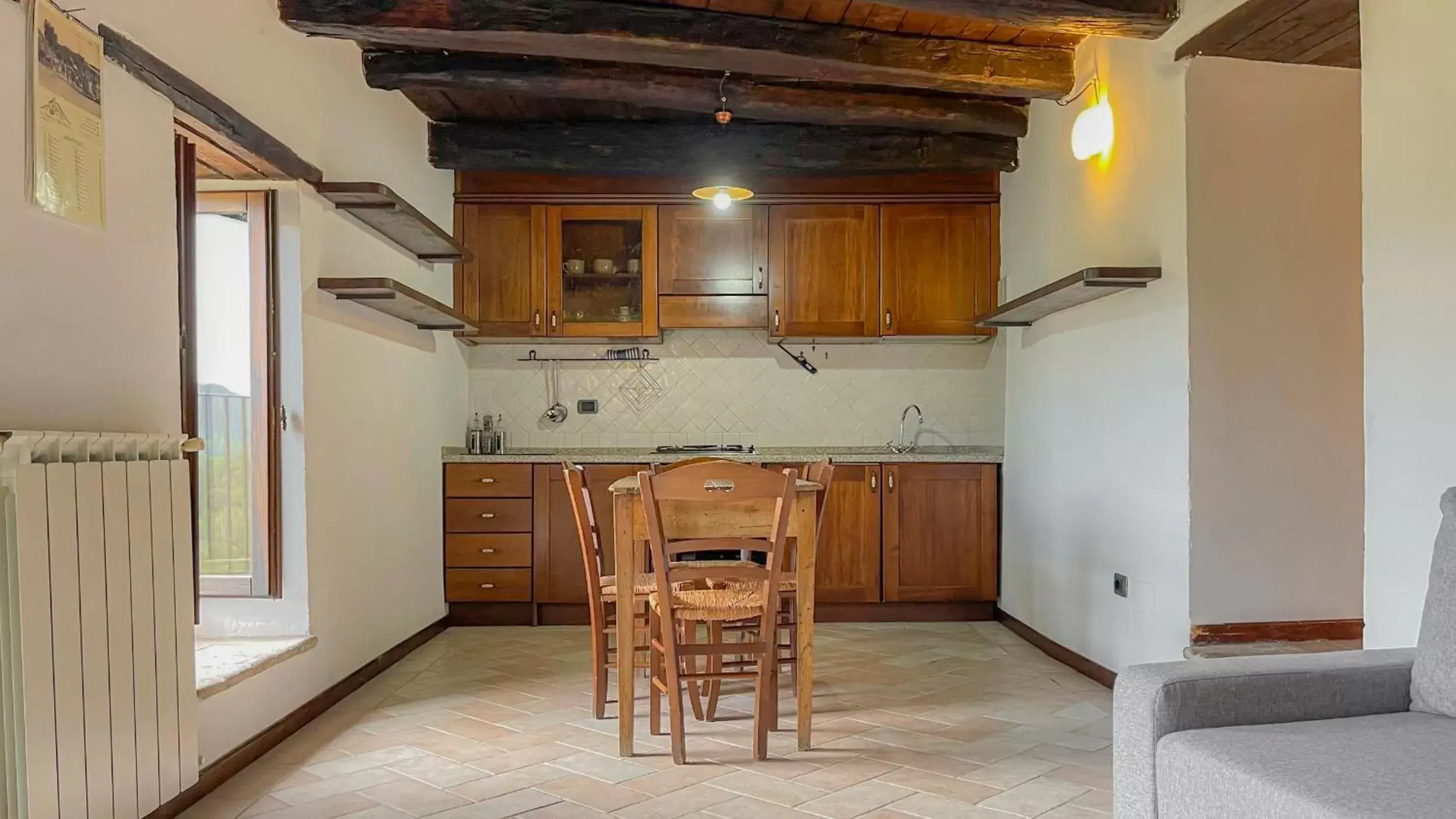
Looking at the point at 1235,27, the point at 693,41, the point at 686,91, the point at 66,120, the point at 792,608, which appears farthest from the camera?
the point at 686,91

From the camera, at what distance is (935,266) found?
5.26 m

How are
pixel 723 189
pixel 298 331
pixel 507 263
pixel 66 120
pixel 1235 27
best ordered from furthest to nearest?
1. pixel 507 263
2. pixel 723 189
3. pixel 298 331
4. pixel 1235 27
5. pixel 66 120

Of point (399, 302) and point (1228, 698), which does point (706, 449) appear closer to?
point (399, 302)

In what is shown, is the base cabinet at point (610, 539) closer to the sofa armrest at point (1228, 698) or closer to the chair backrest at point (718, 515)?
the chair backrest at point (718, 515)

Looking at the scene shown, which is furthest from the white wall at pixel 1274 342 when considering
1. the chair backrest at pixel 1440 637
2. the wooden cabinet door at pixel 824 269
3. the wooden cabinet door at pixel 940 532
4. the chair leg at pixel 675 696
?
the wooden cabinet door at pixel 824 269

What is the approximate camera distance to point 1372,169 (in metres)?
2.39

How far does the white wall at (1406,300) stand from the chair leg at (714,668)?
1900 mm

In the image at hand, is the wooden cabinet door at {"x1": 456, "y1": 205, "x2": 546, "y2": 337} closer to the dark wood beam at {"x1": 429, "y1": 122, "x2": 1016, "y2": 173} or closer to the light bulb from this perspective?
the dark wood beam at {"x1": 429, "y1": 122, "x2": 1016, "y2": 173}

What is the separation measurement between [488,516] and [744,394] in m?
1.58

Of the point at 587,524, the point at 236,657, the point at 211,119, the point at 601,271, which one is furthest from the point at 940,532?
the point at 211,119

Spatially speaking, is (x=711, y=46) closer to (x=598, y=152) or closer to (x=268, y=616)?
(x=598, y=152)

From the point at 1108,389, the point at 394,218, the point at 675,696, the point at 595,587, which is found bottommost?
the point at 675,696

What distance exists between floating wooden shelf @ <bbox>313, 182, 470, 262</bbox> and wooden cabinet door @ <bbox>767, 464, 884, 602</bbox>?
196cm

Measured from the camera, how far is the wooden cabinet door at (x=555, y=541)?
16.5ft
